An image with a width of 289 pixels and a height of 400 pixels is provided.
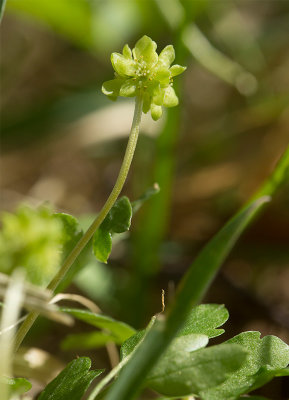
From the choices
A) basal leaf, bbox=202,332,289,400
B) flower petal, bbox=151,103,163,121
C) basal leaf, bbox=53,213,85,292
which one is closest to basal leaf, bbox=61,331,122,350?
basal leaf, bbox=53,213,85,292

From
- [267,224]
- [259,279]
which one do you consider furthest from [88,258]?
[267,224]

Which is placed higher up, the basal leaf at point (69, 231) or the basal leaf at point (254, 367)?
the basal leaf at point (69, 231)

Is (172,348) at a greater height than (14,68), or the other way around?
(14,68)

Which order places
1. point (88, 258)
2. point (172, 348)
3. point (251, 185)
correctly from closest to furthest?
point (172, 348) → point (88, 258) → point (251, 185)

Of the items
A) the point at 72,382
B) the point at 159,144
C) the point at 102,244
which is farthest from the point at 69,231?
the point at 159,144

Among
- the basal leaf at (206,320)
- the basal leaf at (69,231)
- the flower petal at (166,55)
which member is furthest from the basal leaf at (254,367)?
the flower petal at (166,55)

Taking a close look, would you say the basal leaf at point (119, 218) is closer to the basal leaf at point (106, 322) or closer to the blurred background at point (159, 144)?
the basal leaf at point (106, 322)

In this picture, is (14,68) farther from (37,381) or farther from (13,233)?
(13,233)
